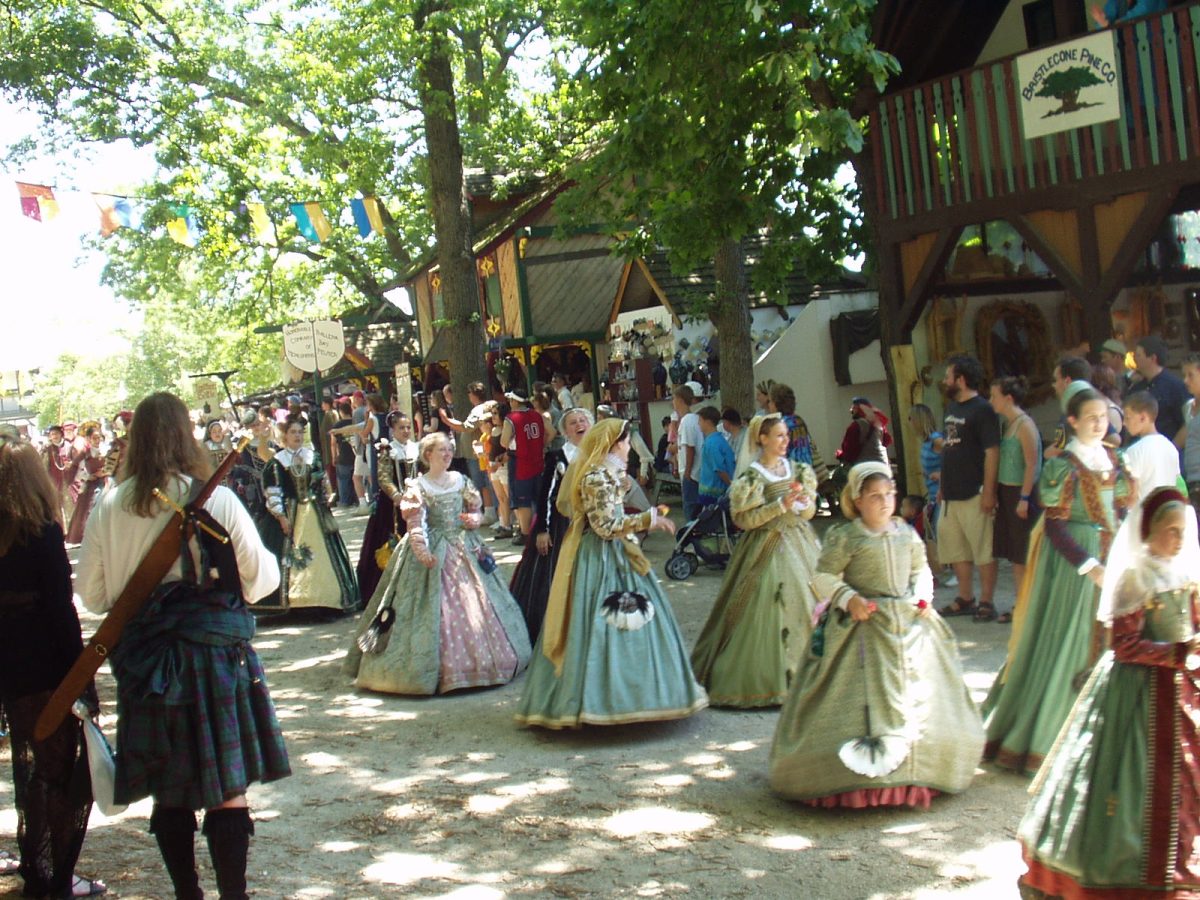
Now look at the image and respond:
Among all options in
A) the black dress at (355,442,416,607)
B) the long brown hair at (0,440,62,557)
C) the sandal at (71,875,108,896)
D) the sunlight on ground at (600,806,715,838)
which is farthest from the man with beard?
the sunlight on ground at (600,806,715,838)

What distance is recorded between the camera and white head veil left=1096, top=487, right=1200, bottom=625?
4250 mm

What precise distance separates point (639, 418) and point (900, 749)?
1532 centimetres

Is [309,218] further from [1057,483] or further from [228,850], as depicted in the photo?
[228,850]

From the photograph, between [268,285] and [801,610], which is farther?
[268,285]

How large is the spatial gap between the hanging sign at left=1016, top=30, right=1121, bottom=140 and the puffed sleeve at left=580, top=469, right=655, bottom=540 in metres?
6.68

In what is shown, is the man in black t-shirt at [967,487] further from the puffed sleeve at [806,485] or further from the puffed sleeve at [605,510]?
the puffed sleeve at [605,510]

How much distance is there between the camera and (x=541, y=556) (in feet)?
31.0

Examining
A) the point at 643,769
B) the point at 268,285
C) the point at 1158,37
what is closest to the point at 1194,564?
the point at 643,769

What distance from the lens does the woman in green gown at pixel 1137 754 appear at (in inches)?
158

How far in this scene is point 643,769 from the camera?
666 centimetres

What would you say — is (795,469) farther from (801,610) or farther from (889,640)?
(889,640)

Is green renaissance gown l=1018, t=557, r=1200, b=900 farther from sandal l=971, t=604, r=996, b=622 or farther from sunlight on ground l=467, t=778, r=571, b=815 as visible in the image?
sandal l=971, t=604, r=996, b=622

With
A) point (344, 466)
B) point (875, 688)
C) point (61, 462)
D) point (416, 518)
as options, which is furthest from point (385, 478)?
point (61, 462)

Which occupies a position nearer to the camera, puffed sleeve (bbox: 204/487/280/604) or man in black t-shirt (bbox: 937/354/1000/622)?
puffed sleeve (bbox: 204/487/280/604)
